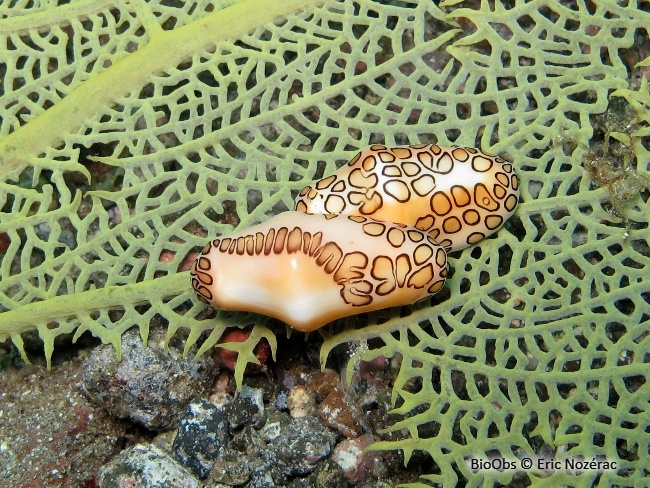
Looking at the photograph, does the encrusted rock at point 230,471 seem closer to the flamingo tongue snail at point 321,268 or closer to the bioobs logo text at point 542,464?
the flamingo tongue snail at point 321,268

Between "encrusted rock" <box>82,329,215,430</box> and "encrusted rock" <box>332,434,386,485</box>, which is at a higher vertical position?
"encrusted rock" <box>82,329,215,430</box>

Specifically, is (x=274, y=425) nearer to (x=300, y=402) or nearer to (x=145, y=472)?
(x=300, y=402)

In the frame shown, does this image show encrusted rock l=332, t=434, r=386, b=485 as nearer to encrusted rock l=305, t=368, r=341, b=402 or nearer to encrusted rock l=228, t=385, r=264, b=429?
encrusted rock l=305, t=368, r=341, b=402

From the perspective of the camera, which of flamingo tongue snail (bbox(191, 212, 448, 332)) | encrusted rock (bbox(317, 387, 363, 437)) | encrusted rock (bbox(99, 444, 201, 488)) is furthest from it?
encrusted rock (bbox(317, 387, 363, 437))

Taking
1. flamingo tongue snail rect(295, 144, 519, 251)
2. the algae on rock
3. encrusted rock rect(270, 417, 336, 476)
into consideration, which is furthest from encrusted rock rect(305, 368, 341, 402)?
flamingo tongue snail rect(295, 144, 519, 251)

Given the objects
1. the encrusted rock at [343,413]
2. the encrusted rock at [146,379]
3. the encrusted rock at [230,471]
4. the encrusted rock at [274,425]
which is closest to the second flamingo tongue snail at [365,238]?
the encrusted rock at [146,379]

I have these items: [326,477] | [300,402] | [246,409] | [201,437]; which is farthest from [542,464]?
[201,437]

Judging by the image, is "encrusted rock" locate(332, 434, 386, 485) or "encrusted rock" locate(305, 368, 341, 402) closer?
"encrusted rock" locate(332, 434, 386, 485)
